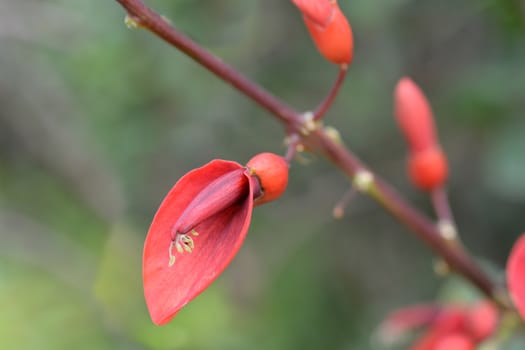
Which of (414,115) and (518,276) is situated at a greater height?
(414,115)

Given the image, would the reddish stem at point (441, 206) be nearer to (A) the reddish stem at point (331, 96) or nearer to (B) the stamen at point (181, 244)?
(A) the reddish stem at point (331, 96)

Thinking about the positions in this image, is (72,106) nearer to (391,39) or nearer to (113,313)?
(113,313)

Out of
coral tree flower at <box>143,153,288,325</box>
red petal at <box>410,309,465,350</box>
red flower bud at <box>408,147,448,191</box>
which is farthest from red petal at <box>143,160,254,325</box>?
red petal at <box>410,309,465,350</box>

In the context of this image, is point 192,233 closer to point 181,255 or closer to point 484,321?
point 181,255

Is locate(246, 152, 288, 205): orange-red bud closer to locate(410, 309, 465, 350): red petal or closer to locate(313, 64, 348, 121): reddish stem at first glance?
locate(313, 64, 348, 121): reddish stem

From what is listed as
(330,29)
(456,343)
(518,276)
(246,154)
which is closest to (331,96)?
(330,29)

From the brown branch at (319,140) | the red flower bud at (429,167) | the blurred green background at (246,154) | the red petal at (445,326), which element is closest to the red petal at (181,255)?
the brown branch at (319,140)
